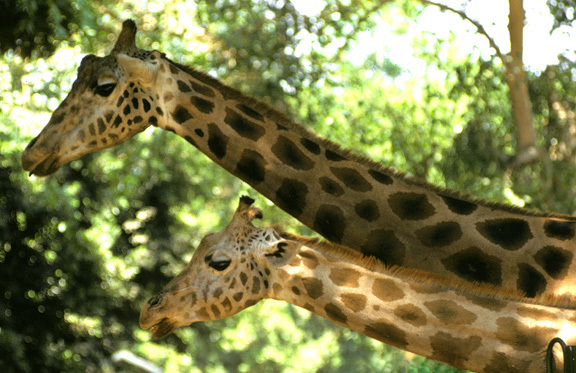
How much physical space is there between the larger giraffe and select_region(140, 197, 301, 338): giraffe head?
676mm

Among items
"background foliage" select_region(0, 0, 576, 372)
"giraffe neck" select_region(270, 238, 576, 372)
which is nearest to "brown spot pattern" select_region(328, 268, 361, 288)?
"giraffe neck" select_region(270, 238, 576, 372)

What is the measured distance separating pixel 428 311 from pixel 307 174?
129 cm

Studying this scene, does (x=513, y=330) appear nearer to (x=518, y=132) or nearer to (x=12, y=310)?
(x=518, y=132)

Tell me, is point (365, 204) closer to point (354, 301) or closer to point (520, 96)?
point (354, 301)

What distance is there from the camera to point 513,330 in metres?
2.86

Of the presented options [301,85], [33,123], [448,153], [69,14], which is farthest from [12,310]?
[448,153]

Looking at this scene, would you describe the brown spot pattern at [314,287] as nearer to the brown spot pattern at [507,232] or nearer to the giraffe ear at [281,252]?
the giraffe ear at [281,252]

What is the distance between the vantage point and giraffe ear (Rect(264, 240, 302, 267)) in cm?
330

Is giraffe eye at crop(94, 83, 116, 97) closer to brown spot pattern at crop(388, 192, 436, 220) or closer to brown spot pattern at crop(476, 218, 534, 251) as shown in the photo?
brown spot pattern at crop(388, 192, 436, 220)

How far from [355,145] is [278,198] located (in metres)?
6.21

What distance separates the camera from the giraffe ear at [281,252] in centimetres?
330

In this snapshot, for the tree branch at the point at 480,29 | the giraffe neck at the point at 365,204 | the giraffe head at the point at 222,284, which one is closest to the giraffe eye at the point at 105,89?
the giraffe neck at the point at 365,204

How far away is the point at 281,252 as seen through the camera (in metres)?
3.34

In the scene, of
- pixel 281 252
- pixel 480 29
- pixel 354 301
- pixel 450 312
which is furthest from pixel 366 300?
pixel 480 29
